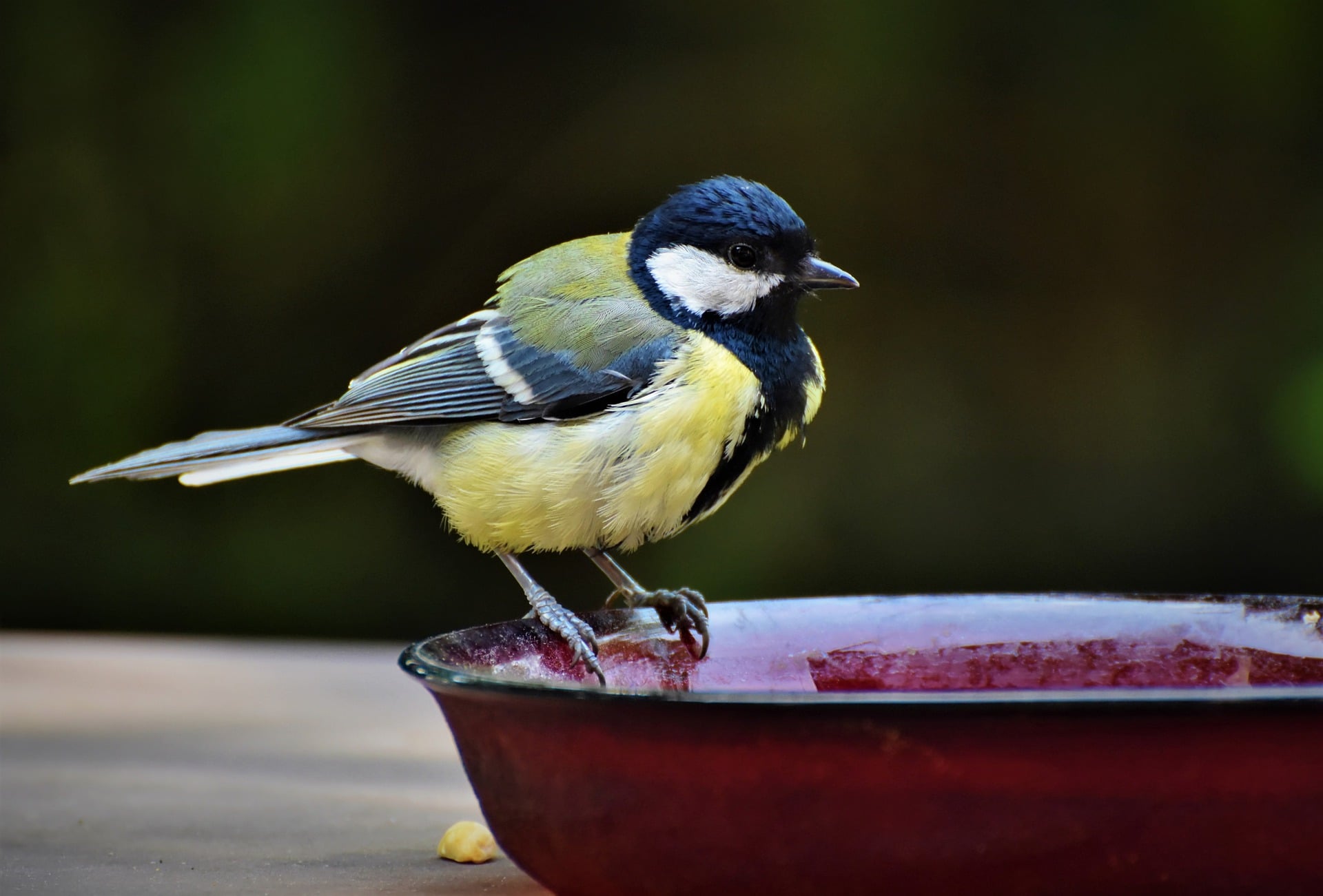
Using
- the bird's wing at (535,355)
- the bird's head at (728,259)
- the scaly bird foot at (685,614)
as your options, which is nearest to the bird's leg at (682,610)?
the scaly bird foot at (685,614)

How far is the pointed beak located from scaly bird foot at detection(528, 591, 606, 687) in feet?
1.86

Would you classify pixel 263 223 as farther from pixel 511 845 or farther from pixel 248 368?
pixel 511 845

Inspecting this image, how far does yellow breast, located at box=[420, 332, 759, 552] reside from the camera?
1347mm

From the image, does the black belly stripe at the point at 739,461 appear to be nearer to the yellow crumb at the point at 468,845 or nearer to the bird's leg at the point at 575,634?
the bird's leg at the point at 575,634

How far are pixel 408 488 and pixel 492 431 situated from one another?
4.55ft

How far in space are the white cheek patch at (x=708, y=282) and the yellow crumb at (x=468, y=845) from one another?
67 cm

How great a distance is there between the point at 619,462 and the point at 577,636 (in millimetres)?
378

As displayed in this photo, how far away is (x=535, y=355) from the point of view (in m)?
1.48

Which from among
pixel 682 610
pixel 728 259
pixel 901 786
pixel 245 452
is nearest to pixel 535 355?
pixel 728 259

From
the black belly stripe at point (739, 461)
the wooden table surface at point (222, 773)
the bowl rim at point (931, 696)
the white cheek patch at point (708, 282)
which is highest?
the white cheek patch at point (708, 282)

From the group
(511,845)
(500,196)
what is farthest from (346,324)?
(511,845)

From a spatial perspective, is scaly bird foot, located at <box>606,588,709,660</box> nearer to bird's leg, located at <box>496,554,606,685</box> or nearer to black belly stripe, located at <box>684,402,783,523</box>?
bird's leg, located at <box>496,554,606,685</box>

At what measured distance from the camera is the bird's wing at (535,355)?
55.9 inches

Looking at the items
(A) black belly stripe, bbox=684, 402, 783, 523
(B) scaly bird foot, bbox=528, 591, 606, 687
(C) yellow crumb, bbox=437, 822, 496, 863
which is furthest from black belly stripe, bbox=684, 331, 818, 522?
(C) yellow crumb, bbox=437, 822, 496, 863
